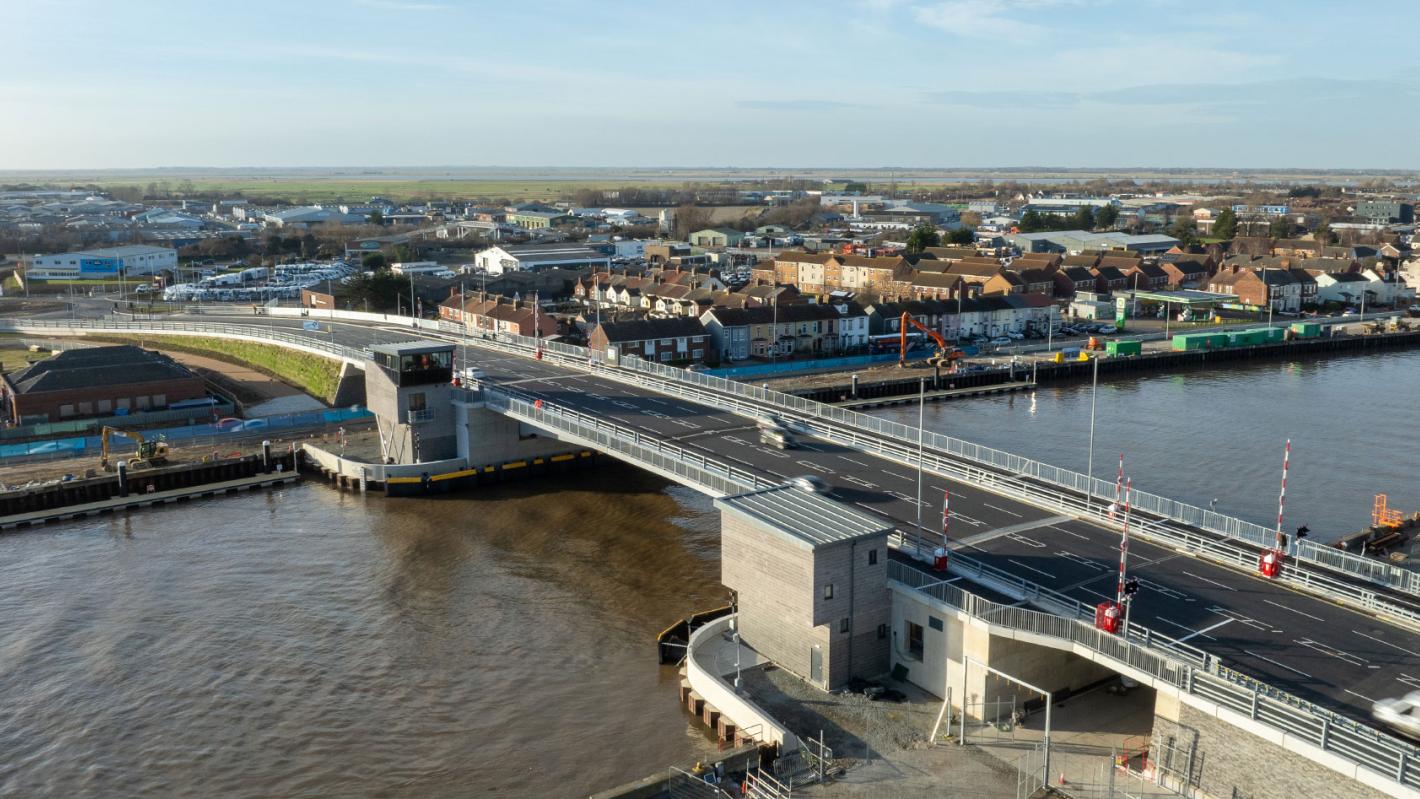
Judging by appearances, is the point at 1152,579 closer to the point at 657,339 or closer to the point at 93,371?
the point at 657,339

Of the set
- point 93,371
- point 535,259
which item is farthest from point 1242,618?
point 535,259

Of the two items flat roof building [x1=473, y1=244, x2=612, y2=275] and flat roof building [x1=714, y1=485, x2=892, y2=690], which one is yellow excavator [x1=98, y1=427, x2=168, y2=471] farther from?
flat roof building [x1=473, y1=244, x2=612, y2=275]

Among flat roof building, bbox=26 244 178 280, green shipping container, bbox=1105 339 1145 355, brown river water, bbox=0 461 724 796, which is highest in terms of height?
flat roof building, bbox=26 244 178 280

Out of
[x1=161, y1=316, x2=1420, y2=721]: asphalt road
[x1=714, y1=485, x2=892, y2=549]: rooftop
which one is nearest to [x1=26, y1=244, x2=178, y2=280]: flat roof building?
[x1=161, y1=316, x2=1420, y2=721]: asphalt road

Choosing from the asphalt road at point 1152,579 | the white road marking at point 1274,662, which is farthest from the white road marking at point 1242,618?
the white road marking at point 1274,662

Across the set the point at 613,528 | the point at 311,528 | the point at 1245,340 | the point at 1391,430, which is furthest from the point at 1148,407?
the point at 311,528

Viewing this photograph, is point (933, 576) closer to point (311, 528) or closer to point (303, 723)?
point (303, 723)
